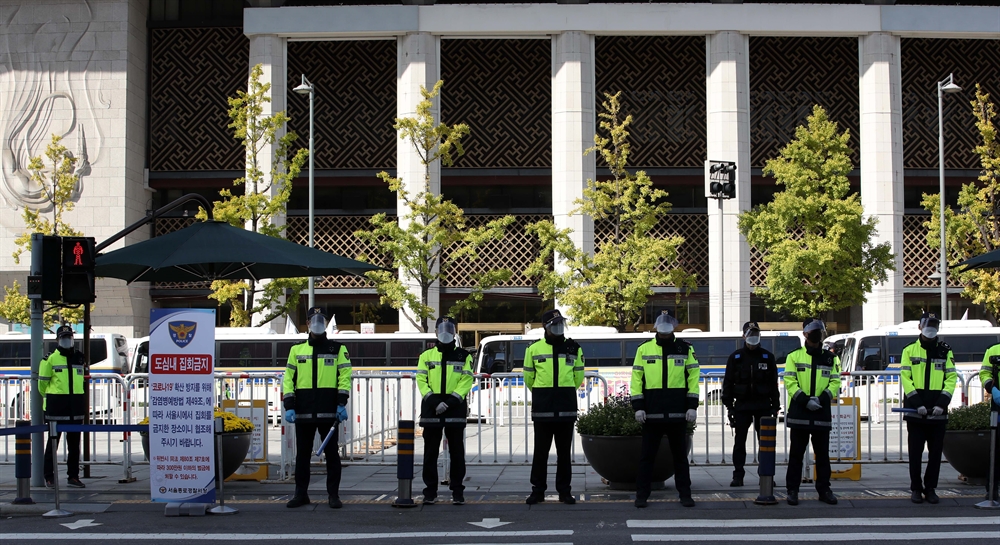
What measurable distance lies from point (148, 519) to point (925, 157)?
3535 centimetres

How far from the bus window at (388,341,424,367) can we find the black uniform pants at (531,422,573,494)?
18517mm

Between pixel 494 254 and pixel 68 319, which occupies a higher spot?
pixel 494 254

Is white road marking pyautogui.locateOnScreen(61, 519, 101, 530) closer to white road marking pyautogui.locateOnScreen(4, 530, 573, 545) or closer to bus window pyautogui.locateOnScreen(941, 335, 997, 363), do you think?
white road marking pyautogui.locateOnScreen(4, 530, 573, 545)

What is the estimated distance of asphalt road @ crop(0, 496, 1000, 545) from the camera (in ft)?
29.8

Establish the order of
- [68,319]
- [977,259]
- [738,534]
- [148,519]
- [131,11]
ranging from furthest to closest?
[131,11] < [68,319] < [977,259] < [148,519] < [738,534]

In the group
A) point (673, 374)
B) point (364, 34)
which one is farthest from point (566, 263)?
point (673, 374)

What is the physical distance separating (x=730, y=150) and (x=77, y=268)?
27971 millimetres

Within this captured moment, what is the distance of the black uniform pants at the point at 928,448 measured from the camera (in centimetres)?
1083

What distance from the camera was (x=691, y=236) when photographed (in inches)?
1521

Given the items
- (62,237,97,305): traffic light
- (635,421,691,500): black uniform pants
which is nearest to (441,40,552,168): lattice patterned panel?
(62,237,97,305): traffic light

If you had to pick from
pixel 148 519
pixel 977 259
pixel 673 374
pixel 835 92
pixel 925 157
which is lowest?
pixel 148 519

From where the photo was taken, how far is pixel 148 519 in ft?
33.8

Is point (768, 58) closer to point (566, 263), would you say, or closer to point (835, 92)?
point (835, 92)

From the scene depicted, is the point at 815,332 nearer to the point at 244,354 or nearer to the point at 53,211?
the point at 244,354
